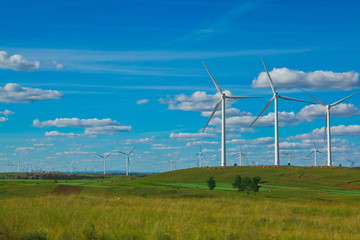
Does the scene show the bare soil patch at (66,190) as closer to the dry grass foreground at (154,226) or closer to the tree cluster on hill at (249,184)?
the tree cluster on hill at (249,184)

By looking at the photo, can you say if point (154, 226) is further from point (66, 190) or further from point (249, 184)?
point (249, 184)

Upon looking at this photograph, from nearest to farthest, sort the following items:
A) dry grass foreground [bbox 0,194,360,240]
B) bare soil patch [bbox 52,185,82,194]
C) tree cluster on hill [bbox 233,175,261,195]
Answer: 1. dry grass foreground [bbox 0,194,360,240]
2. bare soil patch [bbox 52,185,82,194]
3. tree cluster on hill [bbox 233,175,261,195]

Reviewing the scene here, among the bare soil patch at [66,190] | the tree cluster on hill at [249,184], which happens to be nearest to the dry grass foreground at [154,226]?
the bare soil patch at [66,190]

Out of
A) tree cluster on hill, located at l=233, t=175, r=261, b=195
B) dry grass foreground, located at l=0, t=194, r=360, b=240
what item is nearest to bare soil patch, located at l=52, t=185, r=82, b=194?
tree cluster on hill, located at l=233, t=175, r=261, b=195

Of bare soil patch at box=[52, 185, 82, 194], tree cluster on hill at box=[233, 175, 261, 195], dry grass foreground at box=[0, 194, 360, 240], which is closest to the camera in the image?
dry grass foreground at box=[0, 194, 360, 240]

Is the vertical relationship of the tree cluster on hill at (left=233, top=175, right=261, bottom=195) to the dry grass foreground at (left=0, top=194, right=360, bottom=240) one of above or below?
below

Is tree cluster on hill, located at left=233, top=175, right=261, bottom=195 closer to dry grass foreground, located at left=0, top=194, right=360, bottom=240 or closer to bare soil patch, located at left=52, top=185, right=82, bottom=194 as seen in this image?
bare soil patch, located at left=52, top=185, right=82, bottom=194

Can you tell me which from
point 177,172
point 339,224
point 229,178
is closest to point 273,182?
point 229,178

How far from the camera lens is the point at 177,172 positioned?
158 meters

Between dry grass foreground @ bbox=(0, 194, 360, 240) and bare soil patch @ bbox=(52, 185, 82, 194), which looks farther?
bare soil patch @ bbox=(52, 185, 82, 194)

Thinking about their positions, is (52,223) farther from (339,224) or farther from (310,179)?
(310,179)

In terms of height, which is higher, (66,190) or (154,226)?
(154,226)

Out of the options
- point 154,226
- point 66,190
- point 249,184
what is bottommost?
point 249,184

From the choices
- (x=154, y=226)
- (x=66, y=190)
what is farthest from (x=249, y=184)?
(x=154, y=226)
